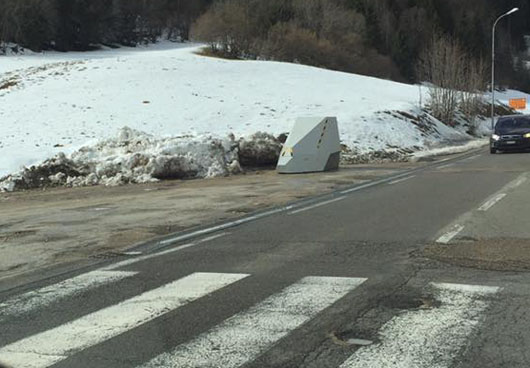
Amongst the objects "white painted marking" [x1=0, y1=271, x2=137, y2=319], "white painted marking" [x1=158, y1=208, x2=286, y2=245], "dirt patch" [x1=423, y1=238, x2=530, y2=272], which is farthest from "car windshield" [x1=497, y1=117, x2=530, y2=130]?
"white painted marking" [x1=0, y1=271, x2=137, y2=319]

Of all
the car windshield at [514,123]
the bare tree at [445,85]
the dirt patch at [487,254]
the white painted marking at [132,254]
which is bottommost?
the white painted marking at [132,254]

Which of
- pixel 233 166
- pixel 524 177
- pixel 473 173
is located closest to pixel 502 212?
pixel 524 177

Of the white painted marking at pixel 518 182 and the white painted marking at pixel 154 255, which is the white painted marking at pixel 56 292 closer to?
the white painted marking at pixel 154 255

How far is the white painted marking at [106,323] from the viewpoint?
4609mm

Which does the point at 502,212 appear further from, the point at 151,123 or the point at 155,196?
the point at 151,123

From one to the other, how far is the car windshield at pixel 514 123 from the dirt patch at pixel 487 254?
65.5 ft

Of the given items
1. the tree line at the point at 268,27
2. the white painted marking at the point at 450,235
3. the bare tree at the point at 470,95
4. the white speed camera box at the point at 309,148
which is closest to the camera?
the white painted marking at the point at 450,235

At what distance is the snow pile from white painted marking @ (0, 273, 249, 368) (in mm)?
12051

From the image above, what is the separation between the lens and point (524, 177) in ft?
52.1

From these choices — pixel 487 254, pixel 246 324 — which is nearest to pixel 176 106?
pixel 487 254

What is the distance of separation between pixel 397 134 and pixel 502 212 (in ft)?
72.3

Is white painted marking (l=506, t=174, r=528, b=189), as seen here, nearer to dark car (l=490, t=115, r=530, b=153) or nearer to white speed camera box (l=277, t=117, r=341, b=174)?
white speed camera box (l=277, t=117, r=341, b=174)

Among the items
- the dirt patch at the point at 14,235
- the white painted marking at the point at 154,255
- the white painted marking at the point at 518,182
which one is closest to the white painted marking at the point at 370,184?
the white painted marking at the point at 518,182

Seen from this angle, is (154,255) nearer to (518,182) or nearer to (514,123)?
(518,182)
